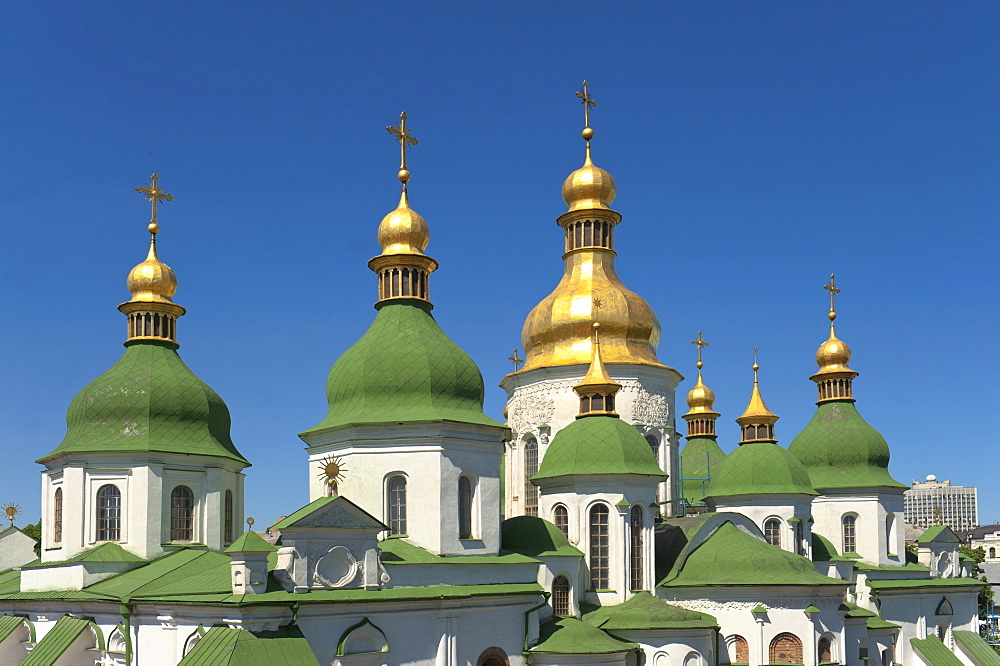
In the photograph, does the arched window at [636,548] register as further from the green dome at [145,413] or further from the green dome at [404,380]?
the green dome at [145,413]

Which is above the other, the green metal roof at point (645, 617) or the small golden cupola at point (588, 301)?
the small golden cupola at point (588, 301)

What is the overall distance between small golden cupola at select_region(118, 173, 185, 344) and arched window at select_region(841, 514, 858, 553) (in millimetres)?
26067

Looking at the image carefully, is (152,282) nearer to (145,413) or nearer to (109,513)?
(145,413)

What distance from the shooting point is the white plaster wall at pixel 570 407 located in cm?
3653

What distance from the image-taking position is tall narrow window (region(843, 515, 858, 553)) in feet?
139

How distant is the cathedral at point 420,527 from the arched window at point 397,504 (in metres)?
0.05

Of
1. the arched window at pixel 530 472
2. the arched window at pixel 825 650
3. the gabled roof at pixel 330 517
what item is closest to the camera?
the gabled roof at pixel 330 517

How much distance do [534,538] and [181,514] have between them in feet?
30.9

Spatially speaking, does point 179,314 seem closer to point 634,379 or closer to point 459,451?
point 459,451

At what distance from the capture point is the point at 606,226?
129 feet

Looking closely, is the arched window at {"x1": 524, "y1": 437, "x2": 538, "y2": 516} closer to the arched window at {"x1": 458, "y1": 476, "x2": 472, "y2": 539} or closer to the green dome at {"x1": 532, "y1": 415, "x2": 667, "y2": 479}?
the green dome at {"x1": 532, "y1": 415, "x2": 667, "y2": 479}

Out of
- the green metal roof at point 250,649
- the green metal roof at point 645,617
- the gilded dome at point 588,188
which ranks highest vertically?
the gilded dome at point 588,188

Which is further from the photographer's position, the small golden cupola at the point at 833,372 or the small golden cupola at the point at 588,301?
the small golden cupola at the point at 833,372

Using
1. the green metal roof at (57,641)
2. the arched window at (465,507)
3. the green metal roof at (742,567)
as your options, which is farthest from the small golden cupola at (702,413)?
Result: the green metal roof at (57,641)
